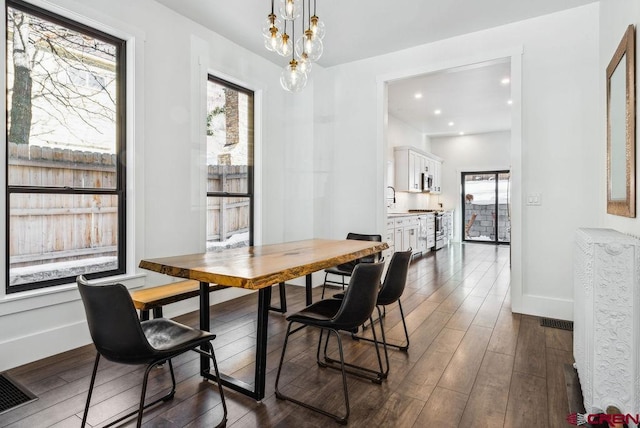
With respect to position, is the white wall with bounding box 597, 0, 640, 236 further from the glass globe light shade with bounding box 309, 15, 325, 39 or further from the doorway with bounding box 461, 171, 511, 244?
the doorway with bounding box 461, 171, 511, 244

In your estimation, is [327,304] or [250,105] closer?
[327,304]

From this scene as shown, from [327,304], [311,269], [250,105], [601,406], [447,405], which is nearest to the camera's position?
[601,406]

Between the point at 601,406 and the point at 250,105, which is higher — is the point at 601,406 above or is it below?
below

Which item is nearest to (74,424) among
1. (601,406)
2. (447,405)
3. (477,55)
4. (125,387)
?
(125,387)

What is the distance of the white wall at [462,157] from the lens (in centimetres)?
934

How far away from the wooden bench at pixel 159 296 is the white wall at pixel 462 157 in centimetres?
853

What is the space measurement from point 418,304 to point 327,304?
1.90 meters

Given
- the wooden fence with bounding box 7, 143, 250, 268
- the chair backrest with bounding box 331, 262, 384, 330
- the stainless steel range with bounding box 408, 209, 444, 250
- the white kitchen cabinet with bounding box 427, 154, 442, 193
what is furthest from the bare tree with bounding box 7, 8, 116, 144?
the white kitchen cabinet with bounding box 427, 154, 442, 193

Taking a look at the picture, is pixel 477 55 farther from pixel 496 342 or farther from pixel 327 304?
pixel 327 304

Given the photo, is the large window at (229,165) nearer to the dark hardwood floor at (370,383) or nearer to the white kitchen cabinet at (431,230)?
the dark hardwood floor at (370,383)

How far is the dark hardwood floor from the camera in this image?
1.84m

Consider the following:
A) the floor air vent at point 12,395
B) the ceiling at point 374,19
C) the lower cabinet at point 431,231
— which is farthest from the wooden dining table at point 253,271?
the lower cabinet at point 431,231

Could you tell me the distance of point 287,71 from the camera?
256 centimetres

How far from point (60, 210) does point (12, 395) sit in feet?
4.19
